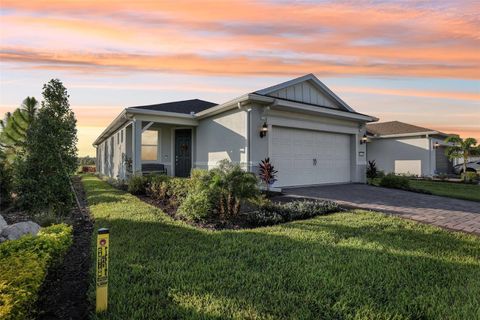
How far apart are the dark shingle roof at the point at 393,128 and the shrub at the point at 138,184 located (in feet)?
59.2

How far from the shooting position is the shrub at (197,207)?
6.75 meters

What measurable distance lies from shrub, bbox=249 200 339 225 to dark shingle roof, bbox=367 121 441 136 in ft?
53.7

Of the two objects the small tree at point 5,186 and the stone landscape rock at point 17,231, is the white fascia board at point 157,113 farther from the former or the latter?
the stone landscape rock at point 17,231

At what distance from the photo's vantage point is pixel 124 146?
48.3ft

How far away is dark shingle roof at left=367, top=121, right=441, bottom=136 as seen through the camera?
69.3 ft

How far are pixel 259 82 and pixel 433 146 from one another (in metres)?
15.0

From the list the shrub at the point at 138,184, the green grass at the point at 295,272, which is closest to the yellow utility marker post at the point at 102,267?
the green grass at the point at 295,272

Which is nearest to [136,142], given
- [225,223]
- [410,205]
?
[225,223]

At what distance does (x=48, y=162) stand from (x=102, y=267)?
5.94 meters

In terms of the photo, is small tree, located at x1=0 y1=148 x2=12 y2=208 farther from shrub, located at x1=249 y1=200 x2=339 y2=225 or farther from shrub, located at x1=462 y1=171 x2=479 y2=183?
shrub, located at x1=462 y1=171 x2=479 y2=183

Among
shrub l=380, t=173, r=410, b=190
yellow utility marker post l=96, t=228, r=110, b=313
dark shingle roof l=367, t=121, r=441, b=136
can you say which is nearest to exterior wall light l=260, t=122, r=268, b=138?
shrub l=380, t=173, r=410, b=190

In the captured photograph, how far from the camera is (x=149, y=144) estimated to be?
1516cm

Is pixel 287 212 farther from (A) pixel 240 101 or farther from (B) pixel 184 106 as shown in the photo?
(B) pixel 184 106

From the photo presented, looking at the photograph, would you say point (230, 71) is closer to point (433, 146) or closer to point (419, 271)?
point (419, 271)
